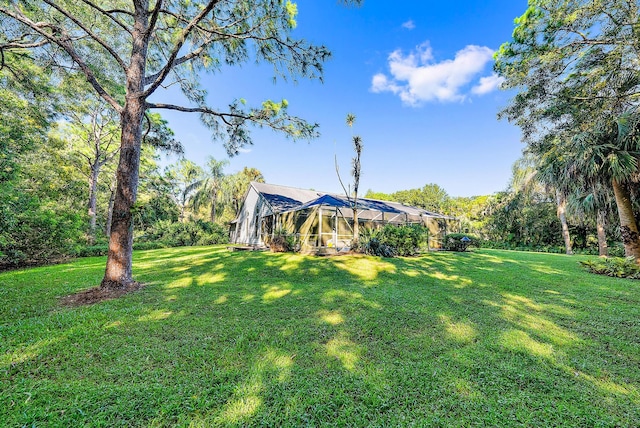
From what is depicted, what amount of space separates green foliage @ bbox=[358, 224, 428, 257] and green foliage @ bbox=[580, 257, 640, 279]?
573 cm

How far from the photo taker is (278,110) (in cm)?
682

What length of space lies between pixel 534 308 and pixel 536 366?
2.46 metres

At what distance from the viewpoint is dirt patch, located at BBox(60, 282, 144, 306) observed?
14.4 ft

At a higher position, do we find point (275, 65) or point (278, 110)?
point (275, 65)

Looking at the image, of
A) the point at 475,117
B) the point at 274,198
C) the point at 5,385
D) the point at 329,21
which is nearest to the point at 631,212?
the point at 475,117

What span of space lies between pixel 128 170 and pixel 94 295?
2.63m

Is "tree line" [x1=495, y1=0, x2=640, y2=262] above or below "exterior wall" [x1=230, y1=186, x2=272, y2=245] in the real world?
above

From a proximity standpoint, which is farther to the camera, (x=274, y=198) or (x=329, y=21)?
(x=274, y=198)

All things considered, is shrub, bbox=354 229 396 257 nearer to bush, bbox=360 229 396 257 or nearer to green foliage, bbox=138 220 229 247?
bush, bbox=360 229 396 257

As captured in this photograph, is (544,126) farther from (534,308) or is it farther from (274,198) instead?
(274,198)

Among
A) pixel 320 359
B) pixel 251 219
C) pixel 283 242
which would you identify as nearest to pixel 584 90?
pixel 320 359

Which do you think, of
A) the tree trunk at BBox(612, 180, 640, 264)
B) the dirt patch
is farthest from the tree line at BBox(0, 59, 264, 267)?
the tree trunk at BBox(612, 180, 640, 264)

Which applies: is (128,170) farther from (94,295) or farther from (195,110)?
(94,295)

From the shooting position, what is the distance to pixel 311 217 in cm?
1406
